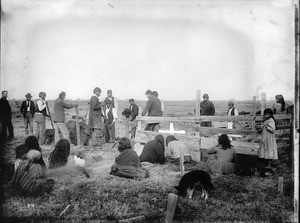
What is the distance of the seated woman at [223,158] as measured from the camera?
276 inches

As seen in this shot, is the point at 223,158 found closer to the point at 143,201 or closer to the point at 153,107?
the point at 143,201

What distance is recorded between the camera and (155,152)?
802 cm

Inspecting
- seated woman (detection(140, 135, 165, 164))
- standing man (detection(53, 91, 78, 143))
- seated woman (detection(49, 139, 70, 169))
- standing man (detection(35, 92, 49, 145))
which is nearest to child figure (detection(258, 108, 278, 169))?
seated woman (detection(140, 135, 165, 164))

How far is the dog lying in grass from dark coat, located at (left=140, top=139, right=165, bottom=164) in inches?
101

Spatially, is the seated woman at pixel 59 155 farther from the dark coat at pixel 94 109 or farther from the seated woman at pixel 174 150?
the dark coat at pixel 94 109

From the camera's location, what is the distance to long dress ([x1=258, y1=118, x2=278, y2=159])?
7.07 m

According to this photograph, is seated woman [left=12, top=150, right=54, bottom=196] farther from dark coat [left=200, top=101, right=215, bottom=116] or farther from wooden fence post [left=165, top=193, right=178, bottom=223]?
dark coat [left=200, top=101, right=215, bottom=116]

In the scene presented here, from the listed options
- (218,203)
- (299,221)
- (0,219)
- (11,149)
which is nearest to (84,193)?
(0,219)

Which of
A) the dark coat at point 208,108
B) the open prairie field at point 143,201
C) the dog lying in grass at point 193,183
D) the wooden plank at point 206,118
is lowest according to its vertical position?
the open prairie field at point 143,201

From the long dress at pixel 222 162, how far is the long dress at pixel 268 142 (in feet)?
2.53

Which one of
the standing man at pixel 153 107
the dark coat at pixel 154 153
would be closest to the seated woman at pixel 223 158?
the dark coat at pixel 154 153

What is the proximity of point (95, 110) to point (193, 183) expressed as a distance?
6098 millimetres

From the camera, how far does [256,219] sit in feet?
14.9

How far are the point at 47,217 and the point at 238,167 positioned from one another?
4669mm
